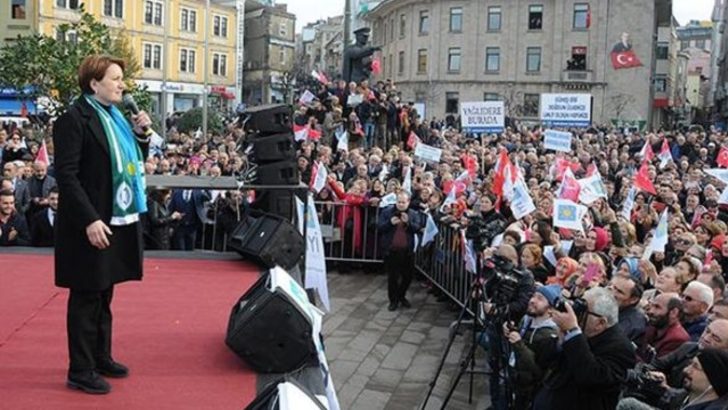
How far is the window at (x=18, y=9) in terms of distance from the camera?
1984 inches

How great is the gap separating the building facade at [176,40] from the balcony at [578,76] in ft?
79.2

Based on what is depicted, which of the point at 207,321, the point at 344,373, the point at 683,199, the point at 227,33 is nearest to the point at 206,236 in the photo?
the point at 344,373

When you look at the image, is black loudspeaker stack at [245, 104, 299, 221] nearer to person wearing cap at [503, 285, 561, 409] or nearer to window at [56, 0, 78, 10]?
person wearing cap at [503, 285, 561, 409]

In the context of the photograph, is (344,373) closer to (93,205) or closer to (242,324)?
(242,324)

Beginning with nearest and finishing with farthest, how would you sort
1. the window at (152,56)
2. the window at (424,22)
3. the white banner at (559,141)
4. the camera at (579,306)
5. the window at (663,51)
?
the camera at (579,306) → the white banner at (559,141) → the window at (152,56) → the window at (424,22) → the window at (663,51)

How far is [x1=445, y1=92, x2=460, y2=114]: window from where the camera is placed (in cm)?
6362

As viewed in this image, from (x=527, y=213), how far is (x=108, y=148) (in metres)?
7.30

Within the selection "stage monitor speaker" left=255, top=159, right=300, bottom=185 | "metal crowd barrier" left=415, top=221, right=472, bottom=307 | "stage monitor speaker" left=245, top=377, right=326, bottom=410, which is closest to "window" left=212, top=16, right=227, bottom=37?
"metal crowd barrier" left=415, top=221, right=472, bottom=307

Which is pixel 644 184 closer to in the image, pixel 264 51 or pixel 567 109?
pixel 567 109

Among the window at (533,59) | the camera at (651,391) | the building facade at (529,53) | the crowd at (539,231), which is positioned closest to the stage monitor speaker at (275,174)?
the crowd at (539,231)

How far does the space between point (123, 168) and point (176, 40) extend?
196 ft

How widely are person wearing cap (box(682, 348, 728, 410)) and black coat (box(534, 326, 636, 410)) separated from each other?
760 mm

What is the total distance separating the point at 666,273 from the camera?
7086mm

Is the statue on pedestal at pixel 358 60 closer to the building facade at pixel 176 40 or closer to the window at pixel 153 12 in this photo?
the building facade at pixel 176 40
